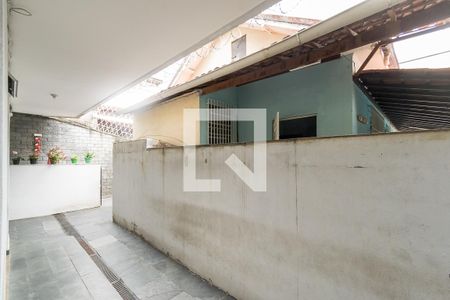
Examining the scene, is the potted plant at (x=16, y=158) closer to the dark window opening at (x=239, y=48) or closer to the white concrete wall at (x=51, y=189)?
the white concrete wall at (x=51, y=189)

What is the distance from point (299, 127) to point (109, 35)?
146 inches

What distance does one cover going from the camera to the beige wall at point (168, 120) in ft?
16.6

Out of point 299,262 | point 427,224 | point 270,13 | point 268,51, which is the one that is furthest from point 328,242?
point 270,13

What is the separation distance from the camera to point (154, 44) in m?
2.98

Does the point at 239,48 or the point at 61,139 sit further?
the point at 61,139

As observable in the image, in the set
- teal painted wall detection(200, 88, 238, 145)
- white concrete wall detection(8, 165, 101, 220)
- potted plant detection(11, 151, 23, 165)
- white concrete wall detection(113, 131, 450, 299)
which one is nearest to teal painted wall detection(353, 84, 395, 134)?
white concrete wall detection(113, 131, 450, 299)

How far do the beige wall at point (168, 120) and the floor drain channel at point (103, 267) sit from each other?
2831mm

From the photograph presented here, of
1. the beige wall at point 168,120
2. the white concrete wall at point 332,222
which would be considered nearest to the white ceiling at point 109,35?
the beige wall at point 168,120

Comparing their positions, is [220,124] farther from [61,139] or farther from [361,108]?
[61,139]

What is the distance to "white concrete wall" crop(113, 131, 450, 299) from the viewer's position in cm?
156

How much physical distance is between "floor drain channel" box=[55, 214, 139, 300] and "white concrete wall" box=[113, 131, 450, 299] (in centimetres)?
101

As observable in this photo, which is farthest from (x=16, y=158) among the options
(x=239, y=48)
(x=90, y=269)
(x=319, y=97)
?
(x=319, y=97)

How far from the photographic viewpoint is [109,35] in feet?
9.06

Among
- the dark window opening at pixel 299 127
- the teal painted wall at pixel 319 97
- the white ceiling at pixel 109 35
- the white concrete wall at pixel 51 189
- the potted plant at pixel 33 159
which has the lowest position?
the white concrete wall at pixel 51 189
